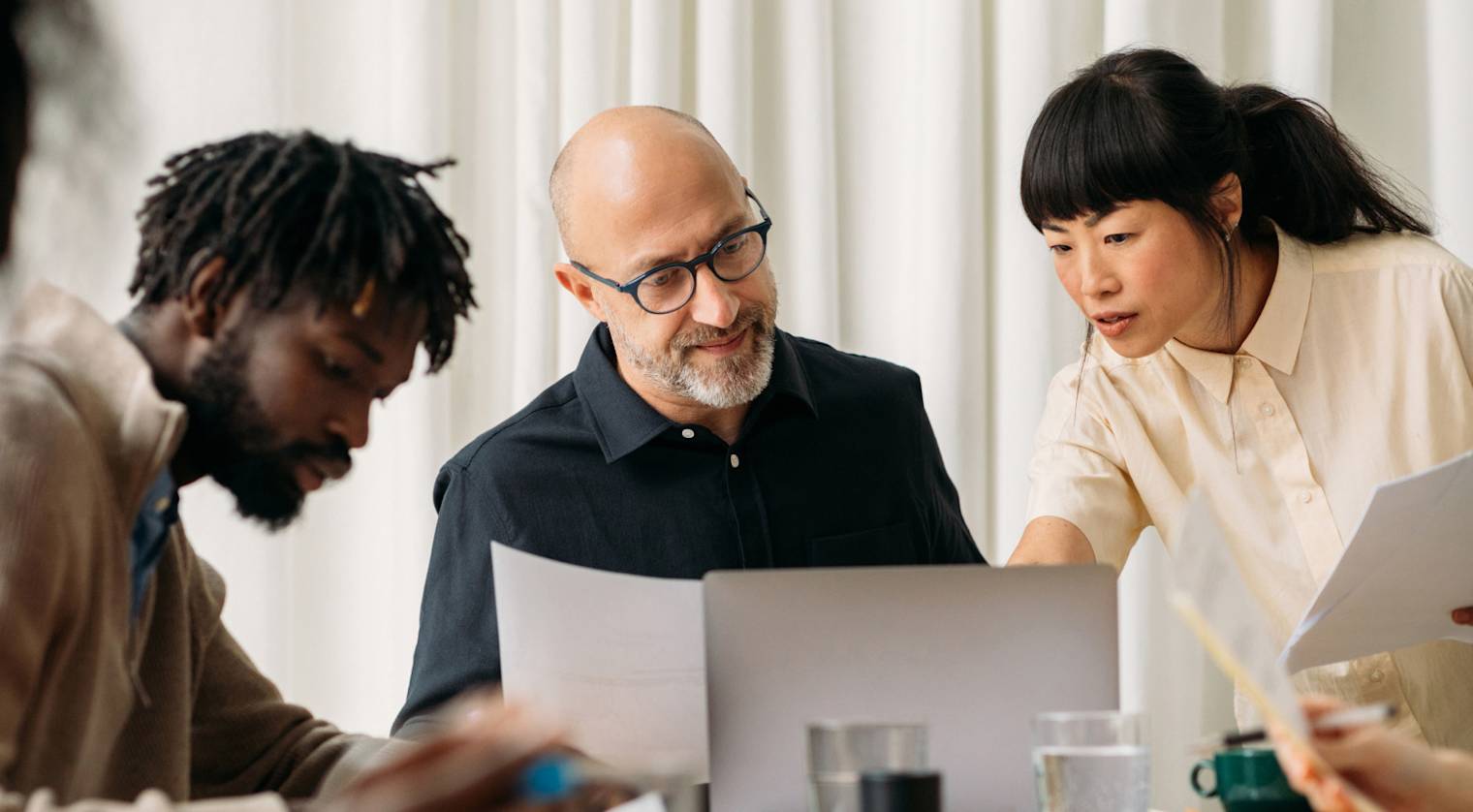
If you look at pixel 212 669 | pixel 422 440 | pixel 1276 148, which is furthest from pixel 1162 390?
pixel 212 669

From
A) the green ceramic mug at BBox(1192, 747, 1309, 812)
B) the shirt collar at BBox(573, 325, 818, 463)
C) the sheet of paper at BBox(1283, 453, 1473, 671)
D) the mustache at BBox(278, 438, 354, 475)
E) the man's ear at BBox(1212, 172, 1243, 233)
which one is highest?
the man's ear at BBox(1212, 172, 1243, 233)

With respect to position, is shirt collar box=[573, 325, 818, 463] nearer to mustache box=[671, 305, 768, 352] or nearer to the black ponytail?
mustache box=[671, 305, 768, 352]

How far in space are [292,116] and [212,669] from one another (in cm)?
108

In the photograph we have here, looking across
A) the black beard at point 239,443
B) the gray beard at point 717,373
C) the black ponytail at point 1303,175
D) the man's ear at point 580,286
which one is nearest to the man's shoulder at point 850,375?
the gray beard at point 717,373

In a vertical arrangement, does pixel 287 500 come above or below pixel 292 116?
below

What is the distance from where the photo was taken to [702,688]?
1221 millimetres

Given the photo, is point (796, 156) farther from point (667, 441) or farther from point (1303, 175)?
point (1303, 175)

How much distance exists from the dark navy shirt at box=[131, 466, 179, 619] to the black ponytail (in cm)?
130

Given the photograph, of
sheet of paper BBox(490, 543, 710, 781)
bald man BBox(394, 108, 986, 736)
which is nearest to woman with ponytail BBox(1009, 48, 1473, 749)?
bald man BBox(394, 108, 986, 736)

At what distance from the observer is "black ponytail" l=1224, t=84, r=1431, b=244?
69.1 inches

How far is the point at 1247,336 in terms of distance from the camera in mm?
1757

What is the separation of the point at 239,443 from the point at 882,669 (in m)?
0.52

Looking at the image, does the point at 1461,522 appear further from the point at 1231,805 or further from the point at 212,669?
the point at 212,669

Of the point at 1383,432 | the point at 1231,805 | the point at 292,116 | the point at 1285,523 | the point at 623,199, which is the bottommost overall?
the point at 1231,805
